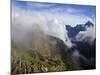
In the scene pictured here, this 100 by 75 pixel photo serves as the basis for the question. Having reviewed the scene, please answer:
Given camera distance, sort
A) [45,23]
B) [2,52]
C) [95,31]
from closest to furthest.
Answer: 1. [2,52]
2. [45,23]
3. [95,31]

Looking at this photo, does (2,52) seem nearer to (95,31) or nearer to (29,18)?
(29,18)

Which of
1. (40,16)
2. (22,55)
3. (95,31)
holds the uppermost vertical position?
(40,16)

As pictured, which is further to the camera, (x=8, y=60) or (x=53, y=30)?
(x=53, y=30)

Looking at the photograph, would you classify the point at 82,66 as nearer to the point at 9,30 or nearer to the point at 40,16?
the point at 40,16

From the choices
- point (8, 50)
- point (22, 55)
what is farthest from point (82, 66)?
point (8, 50)

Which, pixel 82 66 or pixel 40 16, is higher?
pixel 40 16

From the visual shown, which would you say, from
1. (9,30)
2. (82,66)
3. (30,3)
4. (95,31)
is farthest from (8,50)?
(95,31)

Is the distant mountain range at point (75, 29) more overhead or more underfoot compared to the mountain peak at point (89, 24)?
more underfoot

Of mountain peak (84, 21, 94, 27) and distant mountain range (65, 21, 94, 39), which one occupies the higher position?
mountain peak (84, 21, 94, 27)

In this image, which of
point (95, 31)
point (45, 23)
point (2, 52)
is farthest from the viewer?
point (95, 31)
